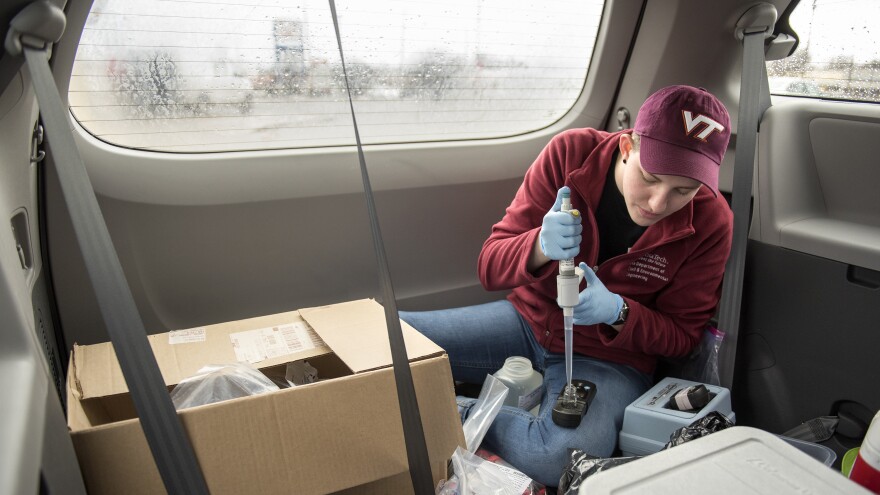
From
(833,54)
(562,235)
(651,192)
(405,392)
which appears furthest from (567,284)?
(833,54)

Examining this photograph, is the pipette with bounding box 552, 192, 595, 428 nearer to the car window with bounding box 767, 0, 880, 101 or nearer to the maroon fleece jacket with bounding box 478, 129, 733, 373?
the maroon fleece jacket with bounding box 478, 129, 733, 373

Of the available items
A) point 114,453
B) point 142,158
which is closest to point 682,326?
point 114,453

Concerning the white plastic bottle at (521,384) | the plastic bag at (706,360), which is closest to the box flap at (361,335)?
the white plastic bottle at (521,384)

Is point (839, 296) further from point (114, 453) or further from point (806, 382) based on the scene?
point (114, 453)

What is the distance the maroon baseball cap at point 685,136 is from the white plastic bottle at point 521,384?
24.2 inches

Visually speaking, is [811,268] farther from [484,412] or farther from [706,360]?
[484,412]

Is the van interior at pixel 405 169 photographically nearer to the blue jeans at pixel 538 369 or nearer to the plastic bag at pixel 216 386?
the blue jeans at pixel 538 369

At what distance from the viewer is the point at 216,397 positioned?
3.48ft

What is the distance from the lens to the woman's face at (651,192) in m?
1.36

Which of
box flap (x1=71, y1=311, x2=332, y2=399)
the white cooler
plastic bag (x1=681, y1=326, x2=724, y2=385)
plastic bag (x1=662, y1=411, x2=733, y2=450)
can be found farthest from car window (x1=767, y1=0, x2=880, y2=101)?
box flap (x1=71, y1=311, x2=332, y2=399)

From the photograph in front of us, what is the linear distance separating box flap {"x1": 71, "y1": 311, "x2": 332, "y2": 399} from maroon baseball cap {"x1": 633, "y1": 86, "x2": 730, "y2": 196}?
0.81 metres

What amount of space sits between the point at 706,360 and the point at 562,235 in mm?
612

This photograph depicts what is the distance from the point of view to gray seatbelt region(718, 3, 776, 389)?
63.0 inches

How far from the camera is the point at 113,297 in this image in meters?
0.89
